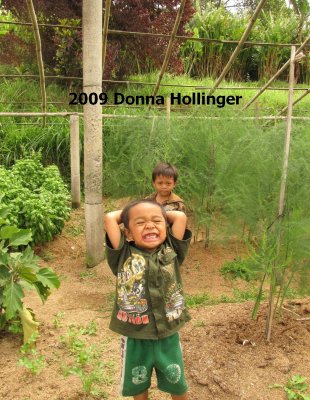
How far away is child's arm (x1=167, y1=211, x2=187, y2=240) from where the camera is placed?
2.13m

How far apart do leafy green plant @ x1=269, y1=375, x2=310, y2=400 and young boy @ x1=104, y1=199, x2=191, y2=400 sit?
0.70 meters

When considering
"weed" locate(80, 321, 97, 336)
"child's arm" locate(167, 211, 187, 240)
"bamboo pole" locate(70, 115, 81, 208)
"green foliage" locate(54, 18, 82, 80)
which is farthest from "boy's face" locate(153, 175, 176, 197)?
"green foliage" locate(54, 18, 82, 80)

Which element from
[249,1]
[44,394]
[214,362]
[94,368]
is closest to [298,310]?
[214,362]

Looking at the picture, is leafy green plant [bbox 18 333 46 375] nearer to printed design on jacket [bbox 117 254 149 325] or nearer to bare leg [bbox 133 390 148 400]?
bare leg [bbox 133 390 148 400]

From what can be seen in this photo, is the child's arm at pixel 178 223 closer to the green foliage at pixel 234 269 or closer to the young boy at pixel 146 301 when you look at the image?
the young boy at pixel 146 301

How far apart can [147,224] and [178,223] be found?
231mm

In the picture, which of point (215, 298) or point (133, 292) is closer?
point (133, 292)

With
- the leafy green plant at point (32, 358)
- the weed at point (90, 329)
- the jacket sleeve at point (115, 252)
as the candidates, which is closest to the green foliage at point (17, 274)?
the leafy green plant at point (32, 358)

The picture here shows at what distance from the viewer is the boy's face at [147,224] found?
1.96m

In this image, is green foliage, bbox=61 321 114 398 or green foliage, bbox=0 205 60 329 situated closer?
green foliage, bbox=61 321 114 398

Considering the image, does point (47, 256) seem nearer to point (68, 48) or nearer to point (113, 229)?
point (113, 229)

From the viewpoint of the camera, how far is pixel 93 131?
4219 millimetres

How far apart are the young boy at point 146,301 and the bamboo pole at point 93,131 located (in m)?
2.26

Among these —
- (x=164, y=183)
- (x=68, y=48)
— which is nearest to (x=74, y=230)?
(x=164, y=183)
